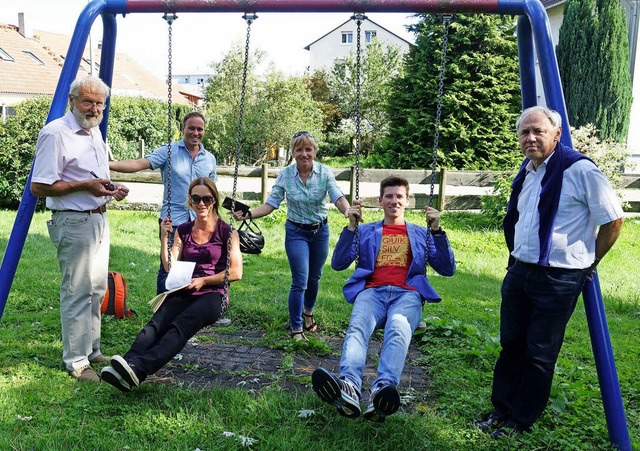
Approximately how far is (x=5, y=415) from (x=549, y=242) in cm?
322

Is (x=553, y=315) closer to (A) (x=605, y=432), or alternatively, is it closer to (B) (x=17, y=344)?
(A) (x=605, y=432)

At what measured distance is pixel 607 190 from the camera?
2.96 meters

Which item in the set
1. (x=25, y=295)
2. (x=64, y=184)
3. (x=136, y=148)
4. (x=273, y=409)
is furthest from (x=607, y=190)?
(x=136, y=148)

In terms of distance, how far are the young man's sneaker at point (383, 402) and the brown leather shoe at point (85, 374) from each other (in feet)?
6.49

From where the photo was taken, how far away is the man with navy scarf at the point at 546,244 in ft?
9.96

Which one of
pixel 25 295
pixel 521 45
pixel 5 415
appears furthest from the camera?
pixel 25 295

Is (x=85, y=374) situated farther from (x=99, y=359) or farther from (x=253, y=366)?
(x=253, y=366)

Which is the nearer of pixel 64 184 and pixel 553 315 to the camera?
pixel 553 315

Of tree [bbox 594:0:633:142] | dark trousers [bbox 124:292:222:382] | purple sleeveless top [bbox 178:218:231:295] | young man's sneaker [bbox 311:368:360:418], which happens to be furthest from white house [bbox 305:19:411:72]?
young man's sneaker [bbox 311:368:360:418]

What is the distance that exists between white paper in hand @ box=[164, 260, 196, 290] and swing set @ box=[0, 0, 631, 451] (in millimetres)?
816

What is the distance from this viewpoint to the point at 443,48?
145 inches

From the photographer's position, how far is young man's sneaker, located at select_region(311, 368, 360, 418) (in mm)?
3031

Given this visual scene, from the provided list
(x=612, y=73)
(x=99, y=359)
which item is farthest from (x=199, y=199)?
(x=612, y=73)

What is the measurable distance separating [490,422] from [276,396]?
132cm
